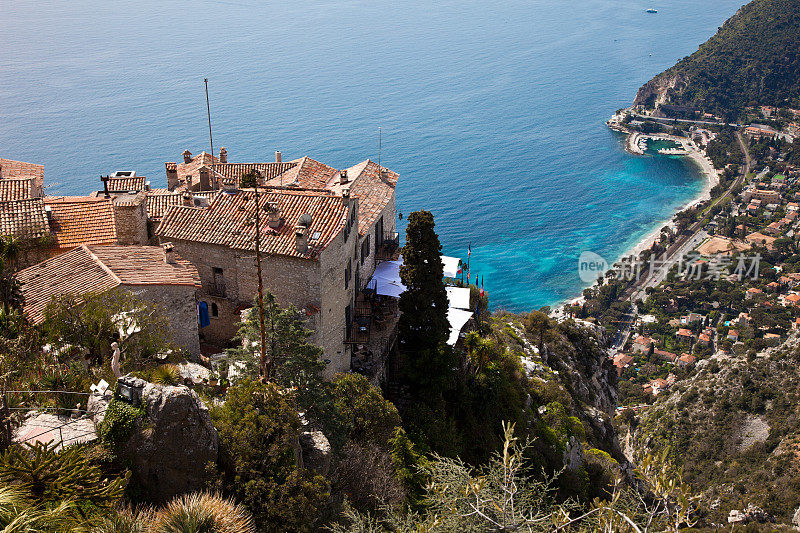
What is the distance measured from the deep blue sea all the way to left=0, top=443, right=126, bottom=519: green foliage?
66.3 m

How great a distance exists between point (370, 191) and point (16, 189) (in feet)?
58.1

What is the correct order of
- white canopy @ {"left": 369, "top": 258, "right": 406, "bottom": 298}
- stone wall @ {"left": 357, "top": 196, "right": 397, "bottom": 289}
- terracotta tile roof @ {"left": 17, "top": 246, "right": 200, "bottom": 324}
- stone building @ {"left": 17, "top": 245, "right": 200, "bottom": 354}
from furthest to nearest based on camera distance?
stone wall @ {"left": 357, "top": 196, "right": 397, "bottom": 289}
white canopy @ {"left": 369, "top": 258, "right": 406, "bottom": 298}
stone building @ {"left": 17, "top": 245, "right": 200, "bottom": 354}
terracotta tile roof @ {"left": 17, "top": 246, "right": 200, "bottom": 324}

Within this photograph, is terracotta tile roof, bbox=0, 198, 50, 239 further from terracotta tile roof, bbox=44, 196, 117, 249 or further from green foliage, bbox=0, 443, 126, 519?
green foliage, bbox=0, 443, 126, 519

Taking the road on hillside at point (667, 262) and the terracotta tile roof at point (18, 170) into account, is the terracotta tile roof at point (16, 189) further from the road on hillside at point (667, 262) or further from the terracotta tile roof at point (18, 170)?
the road on hillside at point (667, 262)

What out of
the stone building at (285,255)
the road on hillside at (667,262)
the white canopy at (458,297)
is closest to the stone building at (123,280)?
the stone building at (285,255)

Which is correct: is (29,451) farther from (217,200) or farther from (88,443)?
(217,200)

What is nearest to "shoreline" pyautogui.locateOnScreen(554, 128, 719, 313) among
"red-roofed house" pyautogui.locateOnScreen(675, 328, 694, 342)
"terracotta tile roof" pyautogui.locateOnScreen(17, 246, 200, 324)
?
"red-roofed house" pyautogui.locateOnScreen(675, 328, 694, 342)

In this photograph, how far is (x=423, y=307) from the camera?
1302 inches

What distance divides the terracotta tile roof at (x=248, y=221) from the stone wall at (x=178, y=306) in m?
3.76

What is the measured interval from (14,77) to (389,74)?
77.7 meters

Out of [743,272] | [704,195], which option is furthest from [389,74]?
[743,272]

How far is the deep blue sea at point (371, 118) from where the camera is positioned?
104 meters

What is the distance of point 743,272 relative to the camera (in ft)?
394

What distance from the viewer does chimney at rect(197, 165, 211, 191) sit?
39.0 meters
